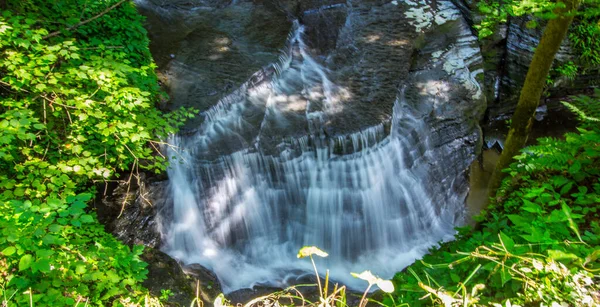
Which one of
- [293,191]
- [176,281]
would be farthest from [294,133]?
[176,281]

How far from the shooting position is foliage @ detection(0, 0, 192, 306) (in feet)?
8.05

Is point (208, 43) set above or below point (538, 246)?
above

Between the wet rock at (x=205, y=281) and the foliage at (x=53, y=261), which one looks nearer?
the foliage at (x=53, y=261)

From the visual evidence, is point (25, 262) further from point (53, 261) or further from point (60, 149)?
point (60, 149)

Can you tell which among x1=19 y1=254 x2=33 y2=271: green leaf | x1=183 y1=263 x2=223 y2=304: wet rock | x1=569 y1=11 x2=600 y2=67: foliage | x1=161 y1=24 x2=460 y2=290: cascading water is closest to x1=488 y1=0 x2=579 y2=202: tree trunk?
x1=161 y1=24 x2=460 y2=290: cascading water

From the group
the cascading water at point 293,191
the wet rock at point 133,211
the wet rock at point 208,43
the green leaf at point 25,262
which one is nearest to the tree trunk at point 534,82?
Result: the cascading water at point 293,191

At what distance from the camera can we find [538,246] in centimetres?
220

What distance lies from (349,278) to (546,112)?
6339 millimetres

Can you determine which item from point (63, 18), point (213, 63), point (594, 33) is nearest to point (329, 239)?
point (213, 63)

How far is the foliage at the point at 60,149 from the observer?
2453 millimetres

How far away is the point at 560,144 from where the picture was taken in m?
3.21

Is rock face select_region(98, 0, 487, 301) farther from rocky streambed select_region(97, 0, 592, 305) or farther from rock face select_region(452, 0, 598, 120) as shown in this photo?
rock face select_region(452, 0, 598, 120)

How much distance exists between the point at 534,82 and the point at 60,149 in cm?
485

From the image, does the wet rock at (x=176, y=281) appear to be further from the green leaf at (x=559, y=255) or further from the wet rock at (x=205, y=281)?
the green leaf at (x=559, y=255)
